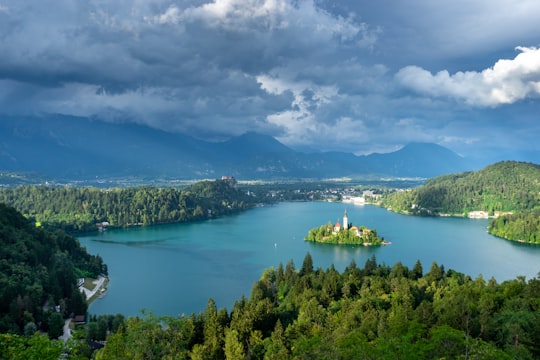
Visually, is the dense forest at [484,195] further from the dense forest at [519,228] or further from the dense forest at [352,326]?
the dense forest at [352,326]

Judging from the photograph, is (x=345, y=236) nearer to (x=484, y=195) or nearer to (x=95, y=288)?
(x=95, y=288)

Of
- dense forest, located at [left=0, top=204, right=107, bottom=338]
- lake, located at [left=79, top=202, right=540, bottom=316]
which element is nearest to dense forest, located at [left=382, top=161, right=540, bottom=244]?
lake, located at [left=79, top=202, right=540, bottom=316]

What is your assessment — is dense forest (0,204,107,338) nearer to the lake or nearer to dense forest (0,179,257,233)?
the lake

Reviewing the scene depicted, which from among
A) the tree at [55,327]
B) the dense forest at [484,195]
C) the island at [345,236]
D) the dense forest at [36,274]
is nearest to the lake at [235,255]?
the island at [345,236]

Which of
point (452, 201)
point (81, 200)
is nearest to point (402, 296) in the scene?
point (81, 200)

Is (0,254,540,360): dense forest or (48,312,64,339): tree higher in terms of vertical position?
(0,254,540,360): dense forest

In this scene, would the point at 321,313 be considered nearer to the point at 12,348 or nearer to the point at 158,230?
the point at 12,348
